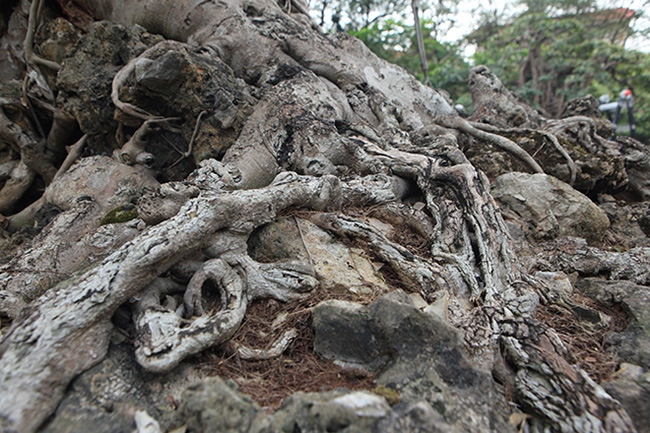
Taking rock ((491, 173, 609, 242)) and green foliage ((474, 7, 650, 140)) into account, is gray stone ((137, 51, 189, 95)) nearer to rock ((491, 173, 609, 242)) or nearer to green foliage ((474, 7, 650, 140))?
rock ((491, 173, 609, 242))

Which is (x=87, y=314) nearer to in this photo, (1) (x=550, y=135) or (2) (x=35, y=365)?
(2) (x=35, y=365)

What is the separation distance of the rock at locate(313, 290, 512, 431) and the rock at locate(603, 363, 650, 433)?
1.79 ft

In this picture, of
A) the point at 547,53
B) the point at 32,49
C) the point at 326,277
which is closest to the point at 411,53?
the point at 547,53

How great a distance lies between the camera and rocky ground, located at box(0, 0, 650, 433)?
62.5 inches

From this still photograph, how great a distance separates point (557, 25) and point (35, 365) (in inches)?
578

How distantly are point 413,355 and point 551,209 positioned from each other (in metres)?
2.79

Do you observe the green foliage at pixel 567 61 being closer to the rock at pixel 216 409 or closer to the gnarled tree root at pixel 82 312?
the gnarled tree root at pixel 82 312

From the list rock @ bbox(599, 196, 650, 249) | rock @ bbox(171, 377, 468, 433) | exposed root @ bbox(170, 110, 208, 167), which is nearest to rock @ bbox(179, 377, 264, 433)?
rock @ bbox(171, 377, 468, 433)

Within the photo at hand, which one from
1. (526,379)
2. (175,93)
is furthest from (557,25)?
(526,379)

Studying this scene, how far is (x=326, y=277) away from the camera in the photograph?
247 cm

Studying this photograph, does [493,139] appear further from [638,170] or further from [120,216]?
[120,216]

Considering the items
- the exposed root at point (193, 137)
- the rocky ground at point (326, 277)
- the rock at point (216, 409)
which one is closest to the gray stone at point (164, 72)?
the rocky ground at point (326, 277)

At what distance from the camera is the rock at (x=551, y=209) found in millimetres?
3551

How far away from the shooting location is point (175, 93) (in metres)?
3.80
